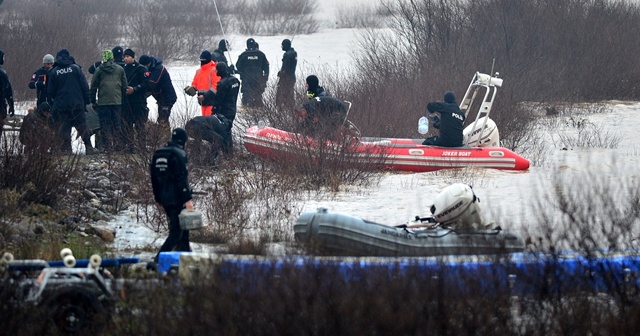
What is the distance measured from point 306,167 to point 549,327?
7.76 meters

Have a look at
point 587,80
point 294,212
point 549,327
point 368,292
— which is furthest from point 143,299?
point 587,80

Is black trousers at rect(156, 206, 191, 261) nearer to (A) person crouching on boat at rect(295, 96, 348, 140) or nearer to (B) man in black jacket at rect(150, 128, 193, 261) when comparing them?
(B) man in black jacket at rect(150, 128, 193, 261)

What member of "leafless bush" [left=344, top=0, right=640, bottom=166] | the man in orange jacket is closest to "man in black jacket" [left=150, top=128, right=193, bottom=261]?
the man in orange jacket

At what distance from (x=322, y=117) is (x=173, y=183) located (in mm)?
5969

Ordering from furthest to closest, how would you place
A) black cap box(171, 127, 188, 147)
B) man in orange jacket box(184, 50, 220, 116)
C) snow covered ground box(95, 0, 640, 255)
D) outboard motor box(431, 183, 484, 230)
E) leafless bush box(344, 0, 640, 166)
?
1. leafless bush box(344, 0, 640, 166)
2. man in orange jacket box(184, 50, 220, 116)
3. snow covered ground box(95, 0, 640, 255)
4. outboard motor box(431, 183, 484, 230)
5. black cap box(171, 127, 188, 147)

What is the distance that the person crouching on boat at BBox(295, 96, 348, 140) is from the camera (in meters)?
15.0

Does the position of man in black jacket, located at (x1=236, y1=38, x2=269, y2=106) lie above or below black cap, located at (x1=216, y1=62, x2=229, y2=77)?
below

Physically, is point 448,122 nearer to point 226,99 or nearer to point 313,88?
point 313,88

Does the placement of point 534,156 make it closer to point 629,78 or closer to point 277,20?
point 629,78

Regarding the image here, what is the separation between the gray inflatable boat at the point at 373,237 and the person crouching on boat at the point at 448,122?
6.37m

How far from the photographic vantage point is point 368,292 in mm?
6766

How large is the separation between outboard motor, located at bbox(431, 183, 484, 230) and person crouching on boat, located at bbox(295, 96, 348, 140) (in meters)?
5.02

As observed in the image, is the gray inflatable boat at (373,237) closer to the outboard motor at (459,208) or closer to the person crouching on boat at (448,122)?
the outboard motor at (459,208)

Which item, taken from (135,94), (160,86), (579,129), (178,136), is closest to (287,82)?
(160,86)
